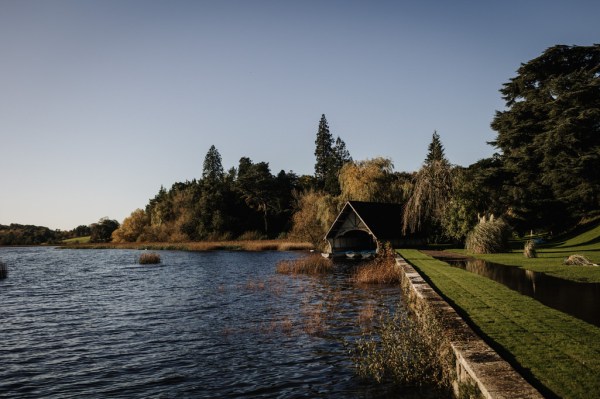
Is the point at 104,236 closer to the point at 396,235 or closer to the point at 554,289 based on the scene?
the point at 396,235

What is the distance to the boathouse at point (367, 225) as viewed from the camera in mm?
40281

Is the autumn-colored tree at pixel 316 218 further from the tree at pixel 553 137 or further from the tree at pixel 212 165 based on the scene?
the tree at pixel 212 165

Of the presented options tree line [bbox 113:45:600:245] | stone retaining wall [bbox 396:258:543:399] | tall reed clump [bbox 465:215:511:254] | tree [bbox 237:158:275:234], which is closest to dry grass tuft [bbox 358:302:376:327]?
stone retaining wall [bbox 396:258:543:399]

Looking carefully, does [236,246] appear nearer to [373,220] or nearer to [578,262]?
[373,220]

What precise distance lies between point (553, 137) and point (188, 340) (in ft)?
114

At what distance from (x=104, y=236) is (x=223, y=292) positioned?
294ft

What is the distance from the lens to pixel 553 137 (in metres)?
36.9

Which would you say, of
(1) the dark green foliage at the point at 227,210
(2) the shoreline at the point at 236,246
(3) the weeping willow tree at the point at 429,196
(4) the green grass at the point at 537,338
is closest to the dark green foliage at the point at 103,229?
(1) the dark green foliage at the point at 227,210

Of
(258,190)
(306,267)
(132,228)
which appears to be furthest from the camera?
(132,228)

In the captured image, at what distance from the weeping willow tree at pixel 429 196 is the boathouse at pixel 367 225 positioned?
1.22m

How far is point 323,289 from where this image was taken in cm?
2364

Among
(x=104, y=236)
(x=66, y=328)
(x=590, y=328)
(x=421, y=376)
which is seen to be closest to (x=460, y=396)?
(x=421, y=376)

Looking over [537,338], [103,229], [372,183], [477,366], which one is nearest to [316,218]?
[372,183]

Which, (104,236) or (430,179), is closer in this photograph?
(430,179)
